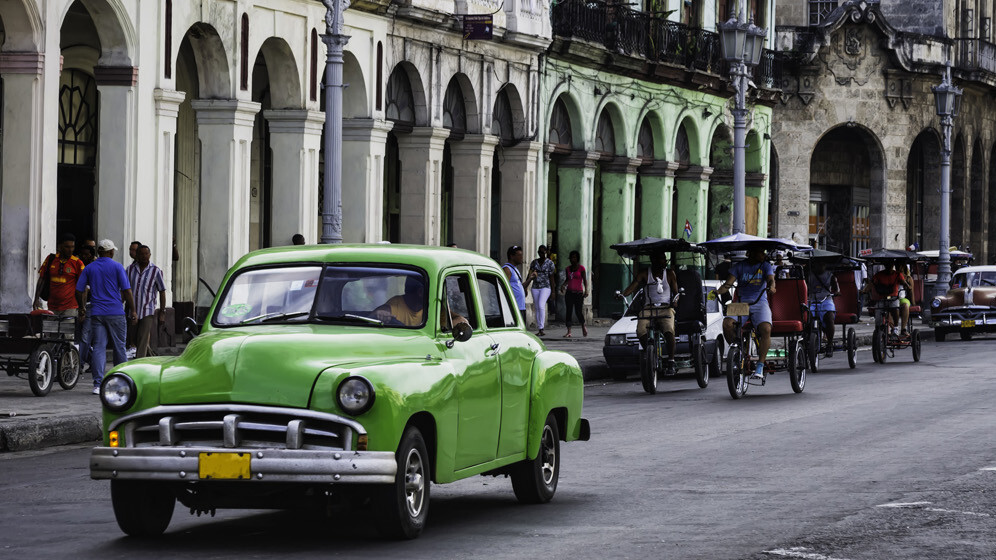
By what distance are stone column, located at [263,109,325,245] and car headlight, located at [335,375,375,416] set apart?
20.4 m

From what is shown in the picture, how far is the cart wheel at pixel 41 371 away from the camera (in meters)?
18.6

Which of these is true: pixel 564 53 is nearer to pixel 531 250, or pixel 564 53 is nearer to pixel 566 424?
pixel 531 250

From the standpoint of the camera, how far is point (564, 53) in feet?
128

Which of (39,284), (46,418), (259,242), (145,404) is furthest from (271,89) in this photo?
(145,404)

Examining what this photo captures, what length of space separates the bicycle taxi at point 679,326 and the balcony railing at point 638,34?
45.5 ft

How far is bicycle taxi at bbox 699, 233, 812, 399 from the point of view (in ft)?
70.7

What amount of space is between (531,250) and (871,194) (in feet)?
78.1

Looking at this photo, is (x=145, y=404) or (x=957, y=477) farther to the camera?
(x=957, y=477)

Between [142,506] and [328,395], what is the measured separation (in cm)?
126

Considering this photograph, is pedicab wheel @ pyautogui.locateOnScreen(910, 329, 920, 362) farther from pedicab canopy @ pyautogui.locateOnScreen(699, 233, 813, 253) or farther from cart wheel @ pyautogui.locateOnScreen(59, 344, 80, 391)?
cart wheel @ pyautogui.locateOnScreen(59, 344, 80, 391)

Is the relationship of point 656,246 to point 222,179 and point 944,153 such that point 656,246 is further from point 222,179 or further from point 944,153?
point 944,153

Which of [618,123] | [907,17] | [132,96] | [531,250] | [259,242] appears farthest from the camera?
[907,17]

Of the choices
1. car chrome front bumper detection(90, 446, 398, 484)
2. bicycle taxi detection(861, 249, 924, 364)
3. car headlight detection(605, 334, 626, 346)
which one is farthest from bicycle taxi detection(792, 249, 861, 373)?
car chrome front bumper detection(90, 446, 398, 484)

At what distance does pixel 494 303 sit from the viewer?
1146 centimetres
